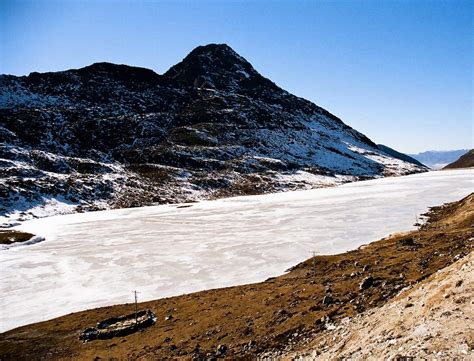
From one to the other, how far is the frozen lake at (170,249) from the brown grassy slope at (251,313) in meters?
3.62

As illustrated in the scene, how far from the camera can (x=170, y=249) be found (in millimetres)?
47594

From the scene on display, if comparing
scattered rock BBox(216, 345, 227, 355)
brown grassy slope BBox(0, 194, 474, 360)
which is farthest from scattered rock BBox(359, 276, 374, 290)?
scattered rock BBox(216, 345, 227, 355)

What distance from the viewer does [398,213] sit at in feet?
204

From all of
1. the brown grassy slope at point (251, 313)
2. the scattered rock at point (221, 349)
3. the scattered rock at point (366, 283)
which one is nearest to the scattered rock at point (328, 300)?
the brown grassy slope at point (251, 313)

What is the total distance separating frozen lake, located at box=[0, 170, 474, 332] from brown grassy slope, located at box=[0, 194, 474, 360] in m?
3.62

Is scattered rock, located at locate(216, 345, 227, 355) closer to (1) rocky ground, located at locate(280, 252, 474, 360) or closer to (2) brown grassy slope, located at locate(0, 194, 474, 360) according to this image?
(2) brown grassy slope, located at locate(0, 194, 474, 360)

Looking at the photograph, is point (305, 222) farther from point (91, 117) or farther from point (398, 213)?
point (91, 117)

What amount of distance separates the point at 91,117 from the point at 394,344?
18975 centimetres

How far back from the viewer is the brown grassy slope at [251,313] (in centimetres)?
2014

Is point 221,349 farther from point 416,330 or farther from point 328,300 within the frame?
point 416,330

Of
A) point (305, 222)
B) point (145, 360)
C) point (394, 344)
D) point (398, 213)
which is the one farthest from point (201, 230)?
point (394, 344)

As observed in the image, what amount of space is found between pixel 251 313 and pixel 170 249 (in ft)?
83.4

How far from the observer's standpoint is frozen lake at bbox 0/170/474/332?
34.0 meters

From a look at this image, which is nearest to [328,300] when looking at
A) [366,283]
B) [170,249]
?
[366,283]
